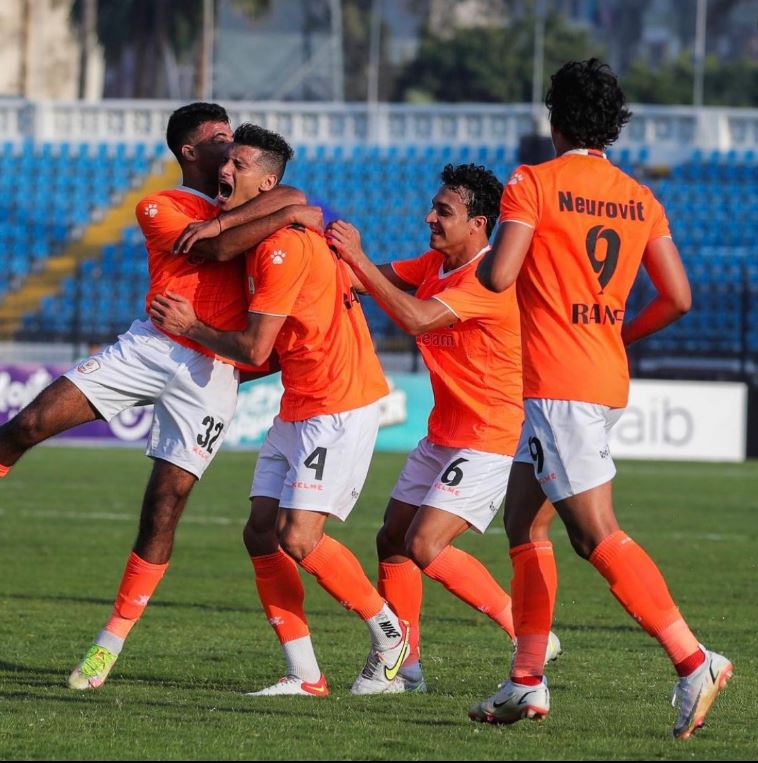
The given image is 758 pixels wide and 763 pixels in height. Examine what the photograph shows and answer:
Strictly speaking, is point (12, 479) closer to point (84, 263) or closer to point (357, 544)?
point (357, 544)

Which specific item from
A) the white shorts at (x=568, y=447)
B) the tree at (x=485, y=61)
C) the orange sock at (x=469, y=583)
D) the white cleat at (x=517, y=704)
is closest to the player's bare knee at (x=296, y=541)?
the orange sock at (x=469, y=583)

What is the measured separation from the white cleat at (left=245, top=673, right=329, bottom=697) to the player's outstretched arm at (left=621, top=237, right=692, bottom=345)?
71.4 inches

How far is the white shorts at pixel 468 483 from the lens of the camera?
5.97 m

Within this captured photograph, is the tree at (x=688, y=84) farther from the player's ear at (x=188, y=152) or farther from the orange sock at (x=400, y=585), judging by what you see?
the orange sock at (x=400, y=585)

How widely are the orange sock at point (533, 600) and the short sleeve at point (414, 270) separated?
1404 millimetres

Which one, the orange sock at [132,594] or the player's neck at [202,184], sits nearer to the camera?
the orange sock at [132,594]

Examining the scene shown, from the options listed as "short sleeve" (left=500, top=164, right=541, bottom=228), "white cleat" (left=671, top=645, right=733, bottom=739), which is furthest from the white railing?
"white cleat" (left=671, top=645, right=733, bottom=739)

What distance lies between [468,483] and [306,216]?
3.86ft

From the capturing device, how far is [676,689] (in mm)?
5043

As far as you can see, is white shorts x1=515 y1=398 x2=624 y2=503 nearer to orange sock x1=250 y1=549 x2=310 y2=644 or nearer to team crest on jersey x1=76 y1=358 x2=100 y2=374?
orange sock x1=250 y1=549 x2=310 y2=644

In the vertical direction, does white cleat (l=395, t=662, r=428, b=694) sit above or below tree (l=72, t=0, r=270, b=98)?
below

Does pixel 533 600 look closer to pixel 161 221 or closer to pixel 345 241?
pixel 345 241

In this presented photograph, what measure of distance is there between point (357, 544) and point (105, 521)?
A: 2.42m

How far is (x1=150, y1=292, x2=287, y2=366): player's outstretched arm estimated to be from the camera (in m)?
5.83
